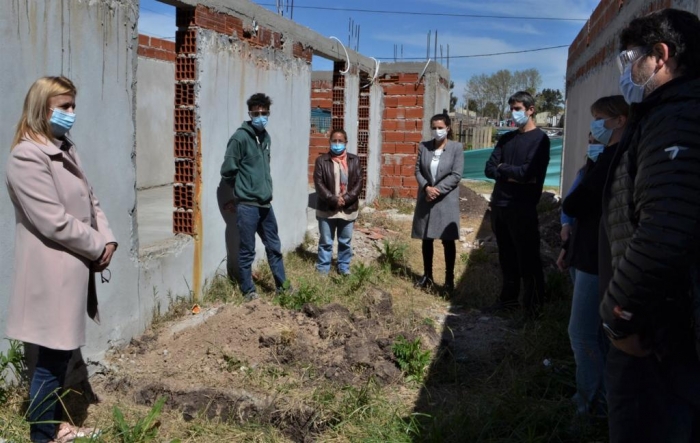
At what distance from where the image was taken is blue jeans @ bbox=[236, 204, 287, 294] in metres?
5.53

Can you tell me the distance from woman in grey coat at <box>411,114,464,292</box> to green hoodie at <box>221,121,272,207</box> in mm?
1580

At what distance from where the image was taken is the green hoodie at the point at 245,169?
5453mm

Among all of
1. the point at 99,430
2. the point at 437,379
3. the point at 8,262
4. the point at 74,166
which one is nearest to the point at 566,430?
the point at 437,379

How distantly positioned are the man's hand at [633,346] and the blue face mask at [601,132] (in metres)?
1.68

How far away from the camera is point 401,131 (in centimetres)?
1151

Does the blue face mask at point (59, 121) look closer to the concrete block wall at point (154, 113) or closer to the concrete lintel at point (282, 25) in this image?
the concrete lintel at point (282, 25)

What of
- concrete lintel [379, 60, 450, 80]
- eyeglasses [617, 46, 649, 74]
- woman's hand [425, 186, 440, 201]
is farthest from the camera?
concrete lintel [379, 60, 450, 80]

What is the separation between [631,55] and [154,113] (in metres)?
10.6

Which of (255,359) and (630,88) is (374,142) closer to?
(255,359)

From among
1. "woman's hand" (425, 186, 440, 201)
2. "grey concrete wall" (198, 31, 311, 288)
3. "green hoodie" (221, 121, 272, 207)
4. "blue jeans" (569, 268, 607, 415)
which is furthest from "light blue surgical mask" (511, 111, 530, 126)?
"grey concrete wall" (198, 31, 311, 288)

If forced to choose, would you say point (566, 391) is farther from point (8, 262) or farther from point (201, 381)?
point (8, 262)

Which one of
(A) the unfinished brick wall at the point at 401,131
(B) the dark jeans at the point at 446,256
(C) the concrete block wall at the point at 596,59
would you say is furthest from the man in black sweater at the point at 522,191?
(A) the unfinished brick wall at the point at 401,131

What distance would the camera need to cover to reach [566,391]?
3900 millimetres

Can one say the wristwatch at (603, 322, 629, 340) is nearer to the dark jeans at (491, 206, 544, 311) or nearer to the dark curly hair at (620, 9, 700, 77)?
the dark curly hair at (620, 9, 700, 77)
